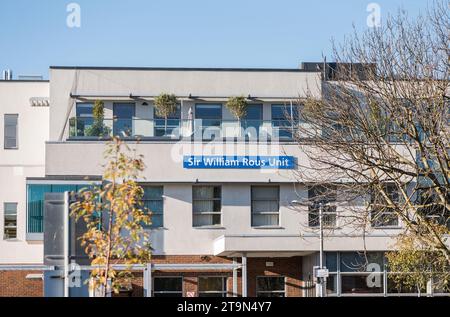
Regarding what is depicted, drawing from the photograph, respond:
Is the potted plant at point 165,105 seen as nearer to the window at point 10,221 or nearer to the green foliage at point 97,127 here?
the green foliage at point 97,127

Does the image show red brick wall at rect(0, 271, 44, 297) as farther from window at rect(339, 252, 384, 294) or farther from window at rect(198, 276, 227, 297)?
window at rect(339, 252, 384, 294)

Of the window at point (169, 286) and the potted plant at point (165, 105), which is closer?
the window at point (169, 286)

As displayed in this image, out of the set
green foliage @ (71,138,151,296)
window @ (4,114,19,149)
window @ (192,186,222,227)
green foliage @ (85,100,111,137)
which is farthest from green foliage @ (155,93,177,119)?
green foliage @ (71,138,151,296)

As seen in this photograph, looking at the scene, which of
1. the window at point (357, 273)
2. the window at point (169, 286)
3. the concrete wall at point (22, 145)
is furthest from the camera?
the concrete wall at point (22, 145)

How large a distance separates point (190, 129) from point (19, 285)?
28.8 feet

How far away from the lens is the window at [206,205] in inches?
1419

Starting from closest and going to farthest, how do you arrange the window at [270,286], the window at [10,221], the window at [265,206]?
the window at [270,286] → the window at [265,206] → the window at [10,221]

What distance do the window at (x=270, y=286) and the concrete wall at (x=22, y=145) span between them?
947cm

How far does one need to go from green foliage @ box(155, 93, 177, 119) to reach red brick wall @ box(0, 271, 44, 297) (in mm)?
7864

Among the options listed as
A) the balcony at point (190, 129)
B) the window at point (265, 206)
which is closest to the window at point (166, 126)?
the balcony at point (190, 129)

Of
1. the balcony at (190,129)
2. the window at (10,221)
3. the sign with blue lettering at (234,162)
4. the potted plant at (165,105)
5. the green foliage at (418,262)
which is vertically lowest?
the green foliage at (418,262)

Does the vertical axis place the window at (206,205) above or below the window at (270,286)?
above

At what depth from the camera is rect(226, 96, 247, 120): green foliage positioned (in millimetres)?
37594
